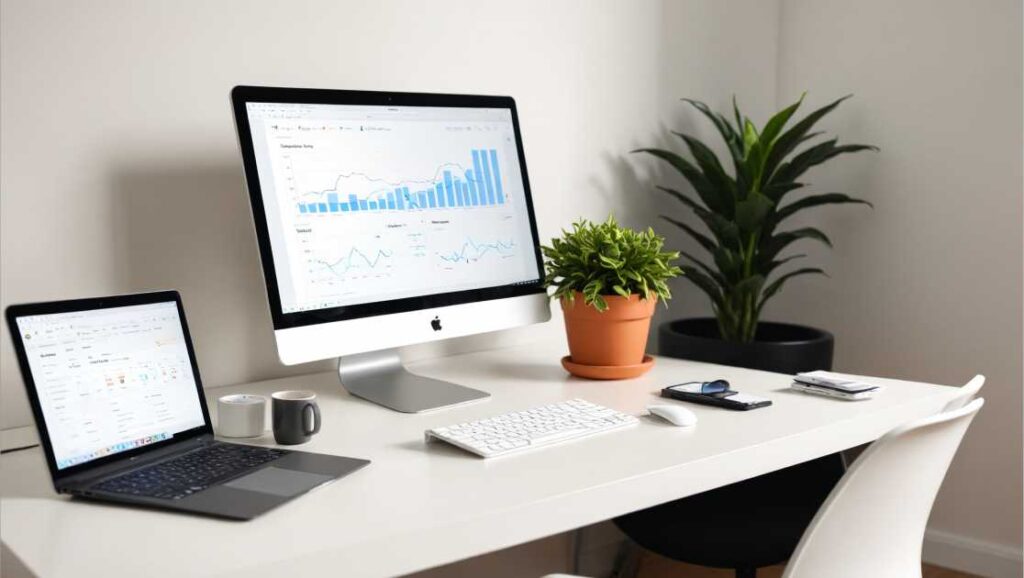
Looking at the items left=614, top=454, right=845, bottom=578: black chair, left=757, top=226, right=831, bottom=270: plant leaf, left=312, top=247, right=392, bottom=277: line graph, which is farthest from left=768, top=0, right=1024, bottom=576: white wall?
left=312, top=247, right=392, bottom=277: line graph

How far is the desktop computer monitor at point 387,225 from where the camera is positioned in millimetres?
1505

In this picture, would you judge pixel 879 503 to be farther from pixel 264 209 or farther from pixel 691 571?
pixel 691 571

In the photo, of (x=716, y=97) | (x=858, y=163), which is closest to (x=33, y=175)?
(x=716, y=97)

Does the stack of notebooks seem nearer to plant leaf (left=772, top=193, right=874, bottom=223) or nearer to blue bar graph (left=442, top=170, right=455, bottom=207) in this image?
blue bar graph (left=442, top=170, right=455, bottom=207)

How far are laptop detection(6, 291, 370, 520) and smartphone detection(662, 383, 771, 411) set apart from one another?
0.60 meters

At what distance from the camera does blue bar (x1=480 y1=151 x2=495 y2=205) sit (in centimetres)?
181

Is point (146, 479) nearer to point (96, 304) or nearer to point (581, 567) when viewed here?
point (96, 304)

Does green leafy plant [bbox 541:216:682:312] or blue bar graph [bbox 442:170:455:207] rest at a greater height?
blue bar graph [bbox 442:170:455:207]

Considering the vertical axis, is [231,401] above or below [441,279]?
below

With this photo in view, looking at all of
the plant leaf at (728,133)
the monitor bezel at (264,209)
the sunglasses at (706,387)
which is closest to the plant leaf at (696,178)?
the plant leaf at (728,133)

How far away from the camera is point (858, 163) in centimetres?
269

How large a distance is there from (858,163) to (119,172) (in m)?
1.94

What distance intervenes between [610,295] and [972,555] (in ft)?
4.71

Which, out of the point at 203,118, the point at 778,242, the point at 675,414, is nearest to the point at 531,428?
the point at 675,414
